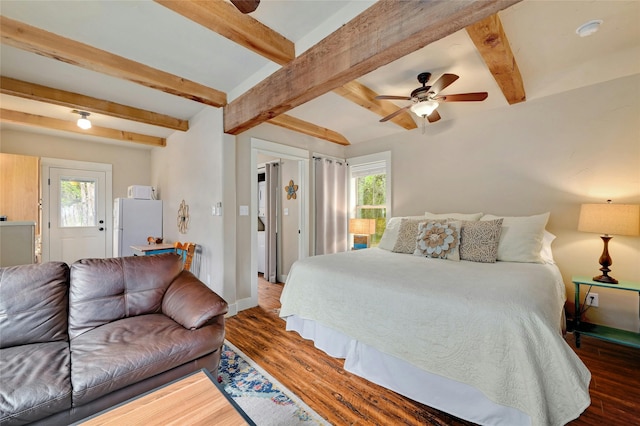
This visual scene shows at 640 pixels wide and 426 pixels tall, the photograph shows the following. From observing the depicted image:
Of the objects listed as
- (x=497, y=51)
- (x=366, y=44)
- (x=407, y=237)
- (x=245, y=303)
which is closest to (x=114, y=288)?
(x=245, y=303)

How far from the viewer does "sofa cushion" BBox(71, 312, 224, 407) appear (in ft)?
4.13

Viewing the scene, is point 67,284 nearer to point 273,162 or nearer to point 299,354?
point 299,354

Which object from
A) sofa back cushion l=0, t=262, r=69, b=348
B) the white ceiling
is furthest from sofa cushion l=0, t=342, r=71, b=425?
the white ceiling

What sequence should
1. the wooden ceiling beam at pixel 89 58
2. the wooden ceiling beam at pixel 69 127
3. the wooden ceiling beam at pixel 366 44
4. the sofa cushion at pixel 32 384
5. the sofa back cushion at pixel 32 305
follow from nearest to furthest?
the sofa cushion at pixel 32 384
the wooden ceiling beam at pixel 366 44
the sofa back cushion at pixel 32 305
the wooden ceiling beam at pixel 89 58
the wooden ceiling beam at pixel 69 127

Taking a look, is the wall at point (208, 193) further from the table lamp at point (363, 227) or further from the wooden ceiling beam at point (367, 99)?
the table lamp at point (363, 227)

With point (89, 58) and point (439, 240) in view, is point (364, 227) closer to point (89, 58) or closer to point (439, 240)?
point (439, 240)

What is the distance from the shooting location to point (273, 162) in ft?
15.4

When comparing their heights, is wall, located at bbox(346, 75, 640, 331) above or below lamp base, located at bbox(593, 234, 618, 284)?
above

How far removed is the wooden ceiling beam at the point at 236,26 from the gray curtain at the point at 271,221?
2.63m

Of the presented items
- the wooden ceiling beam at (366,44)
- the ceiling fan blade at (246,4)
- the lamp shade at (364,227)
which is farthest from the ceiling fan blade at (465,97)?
the lamp shade at (364,227)

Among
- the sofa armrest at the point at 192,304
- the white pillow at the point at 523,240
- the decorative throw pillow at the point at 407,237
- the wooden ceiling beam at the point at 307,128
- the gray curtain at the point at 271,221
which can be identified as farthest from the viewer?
the gray curtain at the point at 271,221

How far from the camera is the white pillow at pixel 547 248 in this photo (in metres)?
2.46

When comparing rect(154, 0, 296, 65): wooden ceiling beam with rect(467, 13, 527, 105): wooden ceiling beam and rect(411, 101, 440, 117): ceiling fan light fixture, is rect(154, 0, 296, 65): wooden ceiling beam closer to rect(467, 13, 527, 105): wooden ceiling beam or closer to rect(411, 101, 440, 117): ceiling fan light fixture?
rect(411, 101, 440, 117): ceiling fan light fixture

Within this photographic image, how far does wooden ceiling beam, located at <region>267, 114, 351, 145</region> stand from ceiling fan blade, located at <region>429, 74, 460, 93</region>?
197 centimetres
